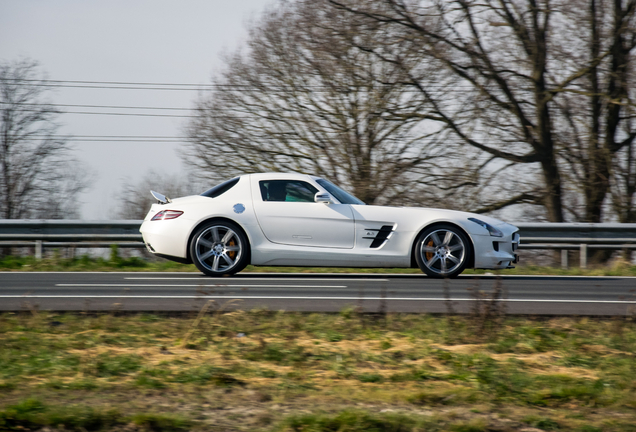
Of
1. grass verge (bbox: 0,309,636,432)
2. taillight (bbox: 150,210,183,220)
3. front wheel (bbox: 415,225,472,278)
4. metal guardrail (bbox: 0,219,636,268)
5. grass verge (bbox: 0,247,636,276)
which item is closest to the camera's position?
grass verge (bbox: 0,309,636,432)

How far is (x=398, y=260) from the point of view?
8688 mm

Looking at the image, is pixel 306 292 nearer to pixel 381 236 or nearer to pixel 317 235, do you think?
pixel 317 235

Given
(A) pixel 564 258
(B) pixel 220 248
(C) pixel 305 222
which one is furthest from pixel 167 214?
(A) pixel 564 258

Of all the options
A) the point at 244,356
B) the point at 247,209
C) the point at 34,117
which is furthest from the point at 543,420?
the point at 34,117

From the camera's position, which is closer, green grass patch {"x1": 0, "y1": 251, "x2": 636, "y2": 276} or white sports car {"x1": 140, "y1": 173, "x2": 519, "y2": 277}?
white sports car {"x1": 140, "y1": 173, "x2": 519, "y2": 277}

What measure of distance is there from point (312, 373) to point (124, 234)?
8765 millimetres

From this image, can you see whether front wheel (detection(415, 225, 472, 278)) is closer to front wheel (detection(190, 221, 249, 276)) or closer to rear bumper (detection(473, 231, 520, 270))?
rear bumper (detection(473, 231, 520, 270))

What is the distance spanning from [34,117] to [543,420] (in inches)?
936

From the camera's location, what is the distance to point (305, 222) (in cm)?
874

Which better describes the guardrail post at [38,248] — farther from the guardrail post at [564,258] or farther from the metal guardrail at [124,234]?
the guardrail post at [564,258]

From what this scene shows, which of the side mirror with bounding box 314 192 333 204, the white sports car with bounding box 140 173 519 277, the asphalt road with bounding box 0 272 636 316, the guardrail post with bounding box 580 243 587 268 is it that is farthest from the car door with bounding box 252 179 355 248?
the guardrail post with bounding box 580 243 587 268

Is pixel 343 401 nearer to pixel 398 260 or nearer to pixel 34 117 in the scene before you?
pixel 398 260

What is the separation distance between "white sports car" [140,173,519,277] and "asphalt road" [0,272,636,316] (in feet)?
0.90

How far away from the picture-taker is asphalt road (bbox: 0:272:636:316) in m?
6.35
